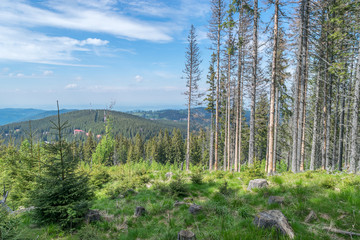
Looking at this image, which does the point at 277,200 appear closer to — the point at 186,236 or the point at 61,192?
the point at 186,236

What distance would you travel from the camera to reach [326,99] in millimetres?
16641

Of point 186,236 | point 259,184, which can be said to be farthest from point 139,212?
point 259,184

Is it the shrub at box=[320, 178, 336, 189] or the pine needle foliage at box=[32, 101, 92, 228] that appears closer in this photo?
the pine needle foliage at box=[32, 101, 92, 228]

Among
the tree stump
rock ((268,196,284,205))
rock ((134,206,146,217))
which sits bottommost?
rock ((134,206,146,217))

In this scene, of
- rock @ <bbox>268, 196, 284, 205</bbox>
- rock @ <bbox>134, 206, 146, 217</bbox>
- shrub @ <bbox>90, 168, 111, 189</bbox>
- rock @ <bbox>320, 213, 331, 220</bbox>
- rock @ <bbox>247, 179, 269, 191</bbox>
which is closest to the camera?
rock @ <bbox>320, 213, 331, 220</bbox>

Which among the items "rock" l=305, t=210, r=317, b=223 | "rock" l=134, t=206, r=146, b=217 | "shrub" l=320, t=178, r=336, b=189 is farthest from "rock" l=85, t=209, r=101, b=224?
"shrub" l=320, t=178, r=336, b=189

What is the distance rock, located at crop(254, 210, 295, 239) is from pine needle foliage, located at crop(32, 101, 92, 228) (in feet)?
19.2

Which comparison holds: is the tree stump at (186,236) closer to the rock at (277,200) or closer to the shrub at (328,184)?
the rock at (277,200)

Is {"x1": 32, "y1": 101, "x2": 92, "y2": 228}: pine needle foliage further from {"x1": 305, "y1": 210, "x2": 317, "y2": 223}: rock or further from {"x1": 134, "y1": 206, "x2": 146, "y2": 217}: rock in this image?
{"x1": 305, "y1": 210, "x2": 317, "y2": 223}: rock

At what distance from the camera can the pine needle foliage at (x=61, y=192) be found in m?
6.28

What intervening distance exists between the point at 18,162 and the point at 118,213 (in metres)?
11.4

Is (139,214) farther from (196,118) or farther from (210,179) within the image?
(196,118)

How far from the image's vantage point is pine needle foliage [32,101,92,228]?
628 cm

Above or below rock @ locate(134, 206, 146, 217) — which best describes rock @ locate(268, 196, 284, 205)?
above
